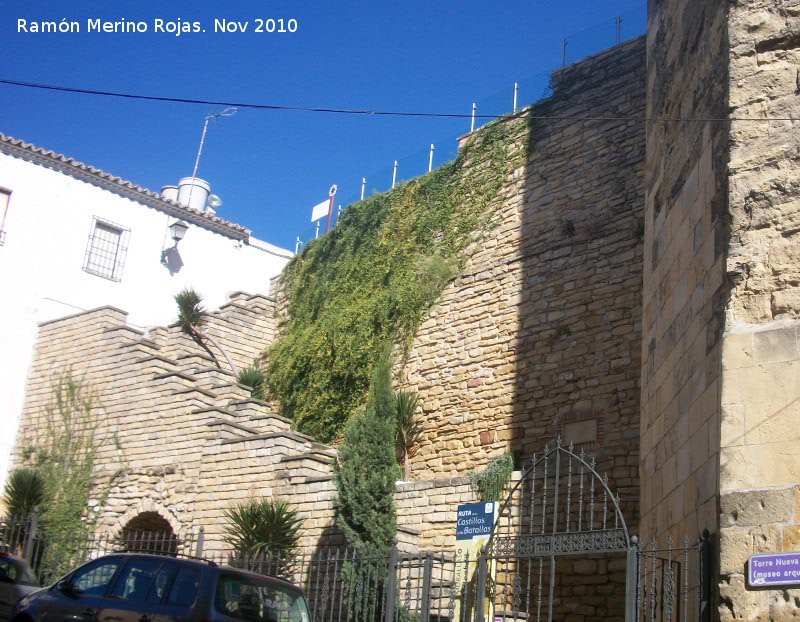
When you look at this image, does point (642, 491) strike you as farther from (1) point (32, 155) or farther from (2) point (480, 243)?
(1) point (32, 155)

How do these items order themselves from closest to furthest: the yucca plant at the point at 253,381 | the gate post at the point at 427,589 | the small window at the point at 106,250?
the gate post at the point at 427,589 < the yucca plant at the point at 253,381 < the small window at the point at 106,250

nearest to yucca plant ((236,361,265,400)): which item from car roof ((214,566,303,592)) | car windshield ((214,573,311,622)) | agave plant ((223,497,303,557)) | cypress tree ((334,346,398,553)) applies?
agave plant ((223,497,303,557))

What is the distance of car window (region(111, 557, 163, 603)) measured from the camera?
7.64 m

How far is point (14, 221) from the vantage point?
1973 centimetres

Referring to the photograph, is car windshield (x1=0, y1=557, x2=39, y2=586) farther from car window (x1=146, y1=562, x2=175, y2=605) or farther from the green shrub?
the green shrub

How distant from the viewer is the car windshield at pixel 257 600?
7238 mm

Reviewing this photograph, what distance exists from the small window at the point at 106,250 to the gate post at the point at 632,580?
53.1ft

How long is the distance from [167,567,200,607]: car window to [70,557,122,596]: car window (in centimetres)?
80

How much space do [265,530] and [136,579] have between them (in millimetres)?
4917

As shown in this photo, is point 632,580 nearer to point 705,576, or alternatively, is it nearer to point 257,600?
point 705,576

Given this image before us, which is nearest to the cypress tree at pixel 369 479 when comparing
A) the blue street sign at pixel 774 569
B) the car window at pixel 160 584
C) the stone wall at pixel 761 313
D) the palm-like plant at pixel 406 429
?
the palm-like plant at pixel 406 429

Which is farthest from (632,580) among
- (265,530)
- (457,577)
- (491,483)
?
(265,530)

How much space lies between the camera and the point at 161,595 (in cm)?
743

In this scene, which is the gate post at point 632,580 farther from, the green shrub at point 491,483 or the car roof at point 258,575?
the green shrub at point 491,483
